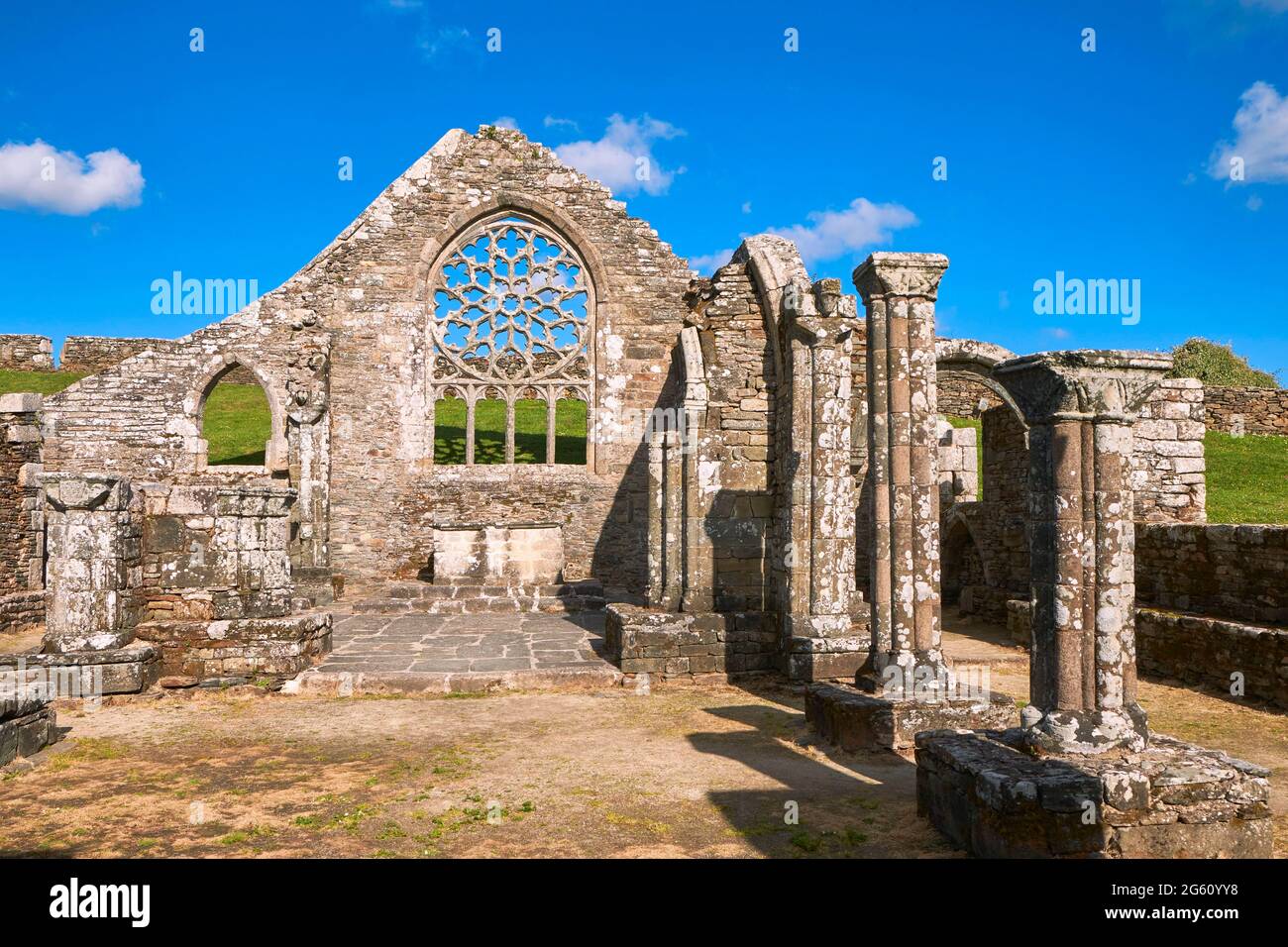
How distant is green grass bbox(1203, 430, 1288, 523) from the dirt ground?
7.45 meters

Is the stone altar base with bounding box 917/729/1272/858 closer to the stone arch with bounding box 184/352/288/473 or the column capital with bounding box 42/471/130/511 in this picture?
the column capital with bounding box 42/471/130/511

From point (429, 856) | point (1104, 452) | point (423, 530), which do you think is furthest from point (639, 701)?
point (423, 530)

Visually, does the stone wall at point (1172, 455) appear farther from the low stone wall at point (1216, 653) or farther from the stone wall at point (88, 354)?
the stone wall at point (88, 354)

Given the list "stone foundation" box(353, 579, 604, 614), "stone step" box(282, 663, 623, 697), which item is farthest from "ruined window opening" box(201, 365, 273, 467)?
"stone step" box(282, 663, 623, 697)

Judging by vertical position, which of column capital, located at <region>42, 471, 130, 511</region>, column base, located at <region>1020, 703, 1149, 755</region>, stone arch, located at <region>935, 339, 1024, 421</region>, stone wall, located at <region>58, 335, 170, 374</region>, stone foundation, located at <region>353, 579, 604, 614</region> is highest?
stone wall, located at <region>58, 335, 170, 374</region>

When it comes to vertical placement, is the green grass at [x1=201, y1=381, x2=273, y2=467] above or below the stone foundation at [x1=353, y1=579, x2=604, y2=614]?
above

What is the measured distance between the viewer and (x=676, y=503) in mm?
8539

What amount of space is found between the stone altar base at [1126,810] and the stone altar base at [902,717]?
1.69 meters

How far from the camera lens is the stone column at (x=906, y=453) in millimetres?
5641

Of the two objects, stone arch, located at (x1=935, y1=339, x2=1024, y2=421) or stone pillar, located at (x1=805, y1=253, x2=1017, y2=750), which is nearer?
stone pillar, located at (x1=805, y1=253, x2=1017, y2=750)

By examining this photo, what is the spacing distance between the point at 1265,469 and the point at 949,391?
27.2 ft

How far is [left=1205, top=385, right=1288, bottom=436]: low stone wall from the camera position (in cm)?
1831

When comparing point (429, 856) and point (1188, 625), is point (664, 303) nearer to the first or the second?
point (1188, 625)

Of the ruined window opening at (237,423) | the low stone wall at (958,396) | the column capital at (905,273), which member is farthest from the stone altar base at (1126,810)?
the low stone wall at (958,396)
